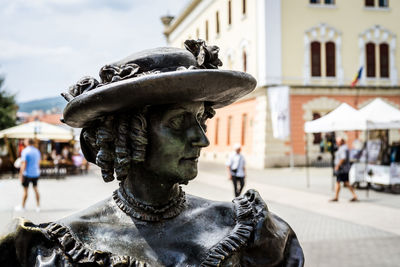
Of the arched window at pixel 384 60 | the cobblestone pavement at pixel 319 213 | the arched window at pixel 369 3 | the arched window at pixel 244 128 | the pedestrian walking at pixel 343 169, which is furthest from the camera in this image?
the arched window at pixel 244 128

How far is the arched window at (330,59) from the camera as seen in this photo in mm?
23922

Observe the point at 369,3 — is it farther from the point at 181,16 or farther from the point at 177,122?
the point at 177,122

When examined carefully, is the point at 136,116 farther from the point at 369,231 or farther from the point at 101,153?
the point at 369,231

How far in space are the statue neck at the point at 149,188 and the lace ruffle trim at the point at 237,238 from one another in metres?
0.23

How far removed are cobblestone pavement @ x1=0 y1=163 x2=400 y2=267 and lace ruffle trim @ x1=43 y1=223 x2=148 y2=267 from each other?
4.77 metres

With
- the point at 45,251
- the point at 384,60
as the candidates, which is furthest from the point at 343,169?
the point at 384,60

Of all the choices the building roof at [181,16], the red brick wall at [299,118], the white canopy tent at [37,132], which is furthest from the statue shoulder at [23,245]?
the building roof at [181,16]

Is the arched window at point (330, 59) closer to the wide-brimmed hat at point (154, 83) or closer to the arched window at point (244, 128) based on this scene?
the arched window at point (244, 128)

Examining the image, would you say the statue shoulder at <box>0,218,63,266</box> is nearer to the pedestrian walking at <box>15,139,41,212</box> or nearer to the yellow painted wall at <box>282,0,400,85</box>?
the pedestrian walking at <box>15,139,41,212</box>

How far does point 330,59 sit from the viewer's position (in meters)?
24.1

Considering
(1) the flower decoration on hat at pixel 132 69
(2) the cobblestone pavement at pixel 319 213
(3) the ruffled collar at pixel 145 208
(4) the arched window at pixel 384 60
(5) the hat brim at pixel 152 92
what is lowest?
(2) the cobblestone pavement at pixel 319 213

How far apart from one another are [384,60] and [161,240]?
84.3 ft

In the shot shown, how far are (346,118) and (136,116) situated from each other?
39.7 feet

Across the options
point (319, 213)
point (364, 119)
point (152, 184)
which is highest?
point (364, 119)
